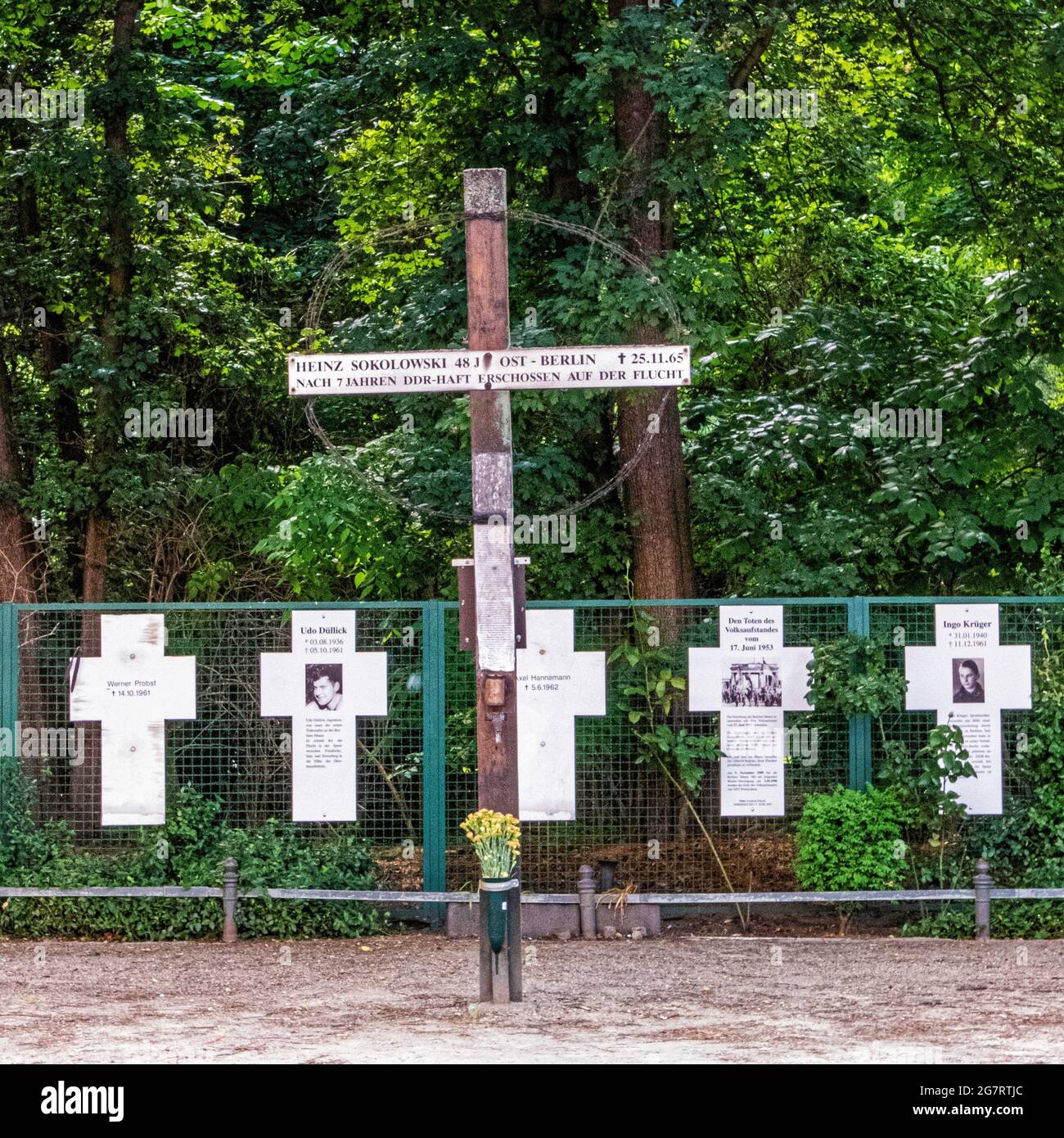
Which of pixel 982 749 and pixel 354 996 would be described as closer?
pixel 354 996

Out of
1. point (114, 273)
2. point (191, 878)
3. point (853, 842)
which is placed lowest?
point (191, 878)

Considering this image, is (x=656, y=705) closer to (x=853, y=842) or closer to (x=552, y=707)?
(x=552, y=707)

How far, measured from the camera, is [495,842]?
9.14 m

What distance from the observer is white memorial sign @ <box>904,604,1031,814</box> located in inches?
464

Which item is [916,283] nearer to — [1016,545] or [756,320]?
[756,320]

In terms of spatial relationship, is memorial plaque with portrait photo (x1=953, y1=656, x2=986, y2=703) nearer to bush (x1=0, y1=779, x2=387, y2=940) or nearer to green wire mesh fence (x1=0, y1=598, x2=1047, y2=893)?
green wire mesh fence (x1=0, y1=598, x2=1047, y2=893)

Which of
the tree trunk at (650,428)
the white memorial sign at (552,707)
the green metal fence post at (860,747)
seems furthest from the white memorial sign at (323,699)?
the green metal fence post at (860,747)

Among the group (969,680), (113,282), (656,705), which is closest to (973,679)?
(969,680)

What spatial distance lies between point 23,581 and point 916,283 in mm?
9723

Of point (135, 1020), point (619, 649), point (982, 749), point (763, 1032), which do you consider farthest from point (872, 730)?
point (135, 1020)

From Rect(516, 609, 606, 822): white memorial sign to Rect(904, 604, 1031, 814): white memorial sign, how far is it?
94.9 inches

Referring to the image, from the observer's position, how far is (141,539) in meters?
→ 16.1

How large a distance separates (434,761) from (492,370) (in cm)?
360

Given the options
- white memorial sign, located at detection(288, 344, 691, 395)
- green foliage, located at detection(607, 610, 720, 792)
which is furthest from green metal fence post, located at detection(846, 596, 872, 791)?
white memorial sign, located at detection(288, 344, 691, 395)
